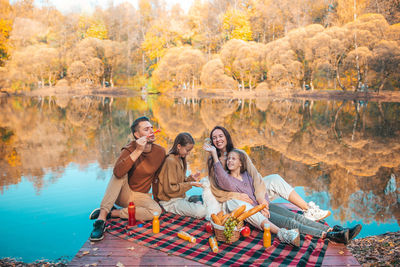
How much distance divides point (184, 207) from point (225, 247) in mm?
990

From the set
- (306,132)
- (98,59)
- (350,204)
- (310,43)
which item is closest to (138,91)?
(98,59)

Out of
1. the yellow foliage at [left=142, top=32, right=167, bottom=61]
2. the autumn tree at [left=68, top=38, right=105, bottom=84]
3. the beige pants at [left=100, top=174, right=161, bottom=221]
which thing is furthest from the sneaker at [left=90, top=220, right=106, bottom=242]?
the yellow foliage at [left=142, top=32, right=167, bottom=61]

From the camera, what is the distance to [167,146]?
388 inches

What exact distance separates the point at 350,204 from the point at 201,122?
1005 centimetres

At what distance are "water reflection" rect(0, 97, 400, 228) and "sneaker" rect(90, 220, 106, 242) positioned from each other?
2.92 meters

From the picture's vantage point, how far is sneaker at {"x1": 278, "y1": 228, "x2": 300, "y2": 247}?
3.24m

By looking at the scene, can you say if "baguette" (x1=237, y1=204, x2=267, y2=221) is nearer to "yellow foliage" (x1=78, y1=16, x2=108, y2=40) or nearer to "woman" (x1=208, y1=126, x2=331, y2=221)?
"woman" (x1=208, y1=126, x2=331, y2=221)

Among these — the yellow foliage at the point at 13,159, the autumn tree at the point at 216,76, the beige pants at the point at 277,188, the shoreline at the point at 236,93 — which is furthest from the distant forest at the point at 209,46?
the yellow foliage at the point at 13,159

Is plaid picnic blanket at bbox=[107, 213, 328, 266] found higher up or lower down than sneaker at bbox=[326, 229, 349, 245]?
lower down

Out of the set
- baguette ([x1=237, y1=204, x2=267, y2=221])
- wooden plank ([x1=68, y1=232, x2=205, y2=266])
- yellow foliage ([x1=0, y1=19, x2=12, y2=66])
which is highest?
yellow foliage ([x1=0, y1=19, x2=12, y2=66])

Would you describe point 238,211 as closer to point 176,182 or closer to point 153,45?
point 176,182

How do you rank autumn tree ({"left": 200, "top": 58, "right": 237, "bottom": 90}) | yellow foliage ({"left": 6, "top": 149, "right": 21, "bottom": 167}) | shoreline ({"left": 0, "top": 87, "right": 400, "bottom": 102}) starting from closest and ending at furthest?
yellow foliage ({"left": 6, "top": 149, "right": 21, "bottom": 167}) < shoreline ({"left": 0, "top": 87, "right": 400, "bottom": 102}) < autumn tree ({"left": 200, "top": 58, "right": 237, "bottom": 90})

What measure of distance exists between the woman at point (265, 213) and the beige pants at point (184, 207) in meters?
0.40

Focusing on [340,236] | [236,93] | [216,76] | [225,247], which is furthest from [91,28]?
[340,236]
